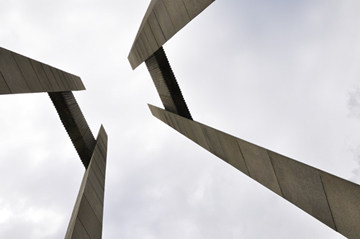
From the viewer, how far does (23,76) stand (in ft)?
35.7

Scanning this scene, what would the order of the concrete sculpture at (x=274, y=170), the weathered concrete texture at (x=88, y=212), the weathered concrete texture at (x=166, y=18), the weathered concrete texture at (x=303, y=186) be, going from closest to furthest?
the concrete sculpture at (x=274, y=170)
the weathered concrete texture at (x=303, y=186)
the weathered concrete texture at (x=88, y=212)
the weathered concrete texture at (x=166, y=18)

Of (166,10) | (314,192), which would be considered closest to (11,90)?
(166,10)

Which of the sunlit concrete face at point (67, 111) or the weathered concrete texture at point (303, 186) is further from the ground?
the sunlit concrete face at point (67, 111)

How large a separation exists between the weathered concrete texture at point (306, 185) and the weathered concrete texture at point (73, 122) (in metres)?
9.79

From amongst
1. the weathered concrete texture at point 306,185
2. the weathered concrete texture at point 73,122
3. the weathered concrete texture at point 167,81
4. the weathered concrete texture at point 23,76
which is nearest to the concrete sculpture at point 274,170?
the weathered concrete texture at point 306,185

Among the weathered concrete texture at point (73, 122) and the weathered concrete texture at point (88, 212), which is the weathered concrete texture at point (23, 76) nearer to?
the weathered concrete texture at point (73, 122)

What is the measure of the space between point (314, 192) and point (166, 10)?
8.81 m

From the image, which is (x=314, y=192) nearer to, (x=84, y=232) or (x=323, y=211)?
(x=323, y=211)

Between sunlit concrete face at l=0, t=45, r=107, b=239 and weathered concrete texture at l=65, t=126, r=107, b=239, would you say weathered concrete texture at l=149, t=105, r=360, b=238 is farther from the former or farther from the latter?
sunlit concrete face at l=0, t=45, r=107, b=239

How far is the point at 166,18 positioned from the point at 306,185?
341 inches

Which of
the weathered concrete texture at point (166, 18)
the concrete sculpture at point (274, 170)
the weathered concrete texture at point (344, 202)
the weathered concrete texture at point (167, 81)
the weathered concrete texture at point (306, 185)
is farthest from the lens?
the weathered concrete texture at point (167, 81)

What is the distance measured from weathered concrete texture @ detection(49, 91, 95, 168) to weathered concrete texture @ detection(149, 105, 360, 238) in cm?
979

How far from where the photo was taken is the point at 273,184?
8.69 metres

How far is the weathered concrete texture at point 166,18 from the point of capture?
10206 mm
